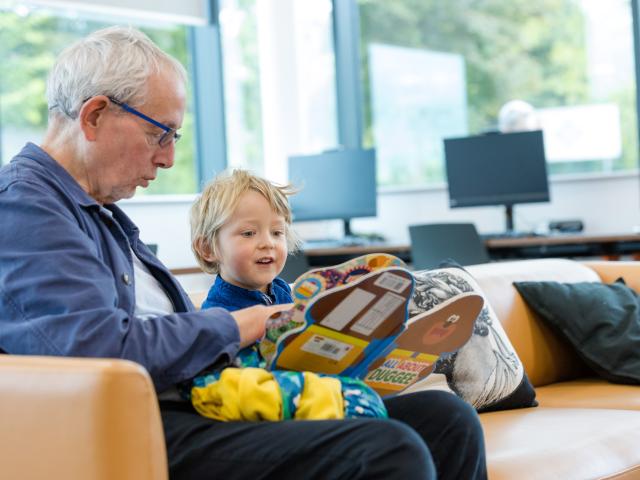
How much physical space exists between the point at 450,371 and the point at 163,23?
14.3 feet

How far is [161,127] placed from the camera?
65.7 inches

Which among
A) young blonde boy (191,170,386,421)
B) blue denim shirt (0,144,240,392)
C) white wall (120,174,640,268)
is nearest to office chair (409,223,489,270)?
white wall (120,174,640,268)

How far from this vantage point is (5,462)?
1.32 metres

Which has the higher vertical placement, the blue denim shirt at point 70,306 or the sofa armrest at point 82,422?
the blue denim shirt at point 70,306

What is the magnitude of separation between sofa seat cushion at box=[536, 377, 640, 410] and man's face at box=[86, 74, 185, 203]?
1.34m

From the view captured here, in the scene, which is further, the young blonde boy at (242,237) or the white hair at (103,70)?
the young blonde boy at (242,237)

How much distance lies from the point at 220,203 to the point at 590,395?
4.04 feet

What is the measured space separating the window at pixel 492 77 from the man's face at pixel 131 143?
14.7ft

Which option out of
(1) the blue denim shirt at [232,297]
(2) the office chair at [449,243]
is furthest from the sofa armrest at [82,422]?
(2) the office chair at [449,243]

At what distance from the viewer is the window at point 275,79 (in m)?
6.30

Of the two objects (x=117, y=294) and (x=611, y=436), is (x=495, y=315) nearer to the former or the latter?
(x=611, y=436)

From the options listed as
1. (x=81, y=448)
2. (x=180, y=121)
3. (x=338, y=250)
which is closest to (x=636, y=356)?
(x=180, y=121)

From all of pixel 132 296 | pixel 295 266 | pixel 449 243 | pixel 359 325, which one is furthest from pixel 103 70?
pixel 449 243

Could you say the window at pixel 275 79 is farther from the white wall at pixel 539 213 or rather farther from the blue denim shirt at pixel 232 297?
the blue denim shirt at pixel 232 297
